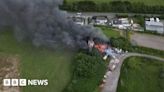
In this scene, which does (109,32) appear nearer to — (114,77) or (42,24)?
(114,77)

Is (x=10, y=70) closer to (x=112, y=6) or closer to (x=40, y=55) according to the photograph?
(x=40, y=55)

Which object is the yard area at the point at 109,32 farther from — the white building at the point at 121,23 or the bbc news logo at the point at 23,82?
the bbc news logo at the point at 23,82

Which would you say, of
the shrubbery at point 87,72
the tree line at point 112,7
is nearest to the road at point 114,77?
the shrubbery at point 87,72

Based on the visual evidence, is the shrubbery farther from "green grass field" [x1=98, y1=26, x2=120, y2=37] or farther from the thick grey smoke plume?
"green grass field" [x1=98, y1=26, x2=120, y2=37]

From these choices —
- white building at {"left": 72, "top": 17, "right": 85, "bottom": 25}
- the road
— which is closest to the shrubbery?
the road

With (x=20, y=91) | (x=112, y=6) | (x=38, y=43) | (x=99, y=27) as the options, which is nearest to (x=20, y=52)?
(x=38, y=43)

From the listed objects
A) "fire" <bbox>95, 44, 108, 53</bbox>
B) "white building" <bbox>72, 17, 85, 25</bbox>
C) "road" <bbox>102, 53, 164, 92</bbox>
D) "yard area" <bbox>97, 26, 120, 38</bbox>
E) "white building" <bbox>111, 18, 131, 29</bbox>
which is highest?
"white building" <bbox>72, 17, 85, 25</bbox>
